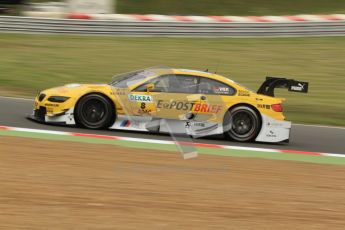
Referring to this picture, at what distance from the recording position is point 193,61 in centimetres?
2000

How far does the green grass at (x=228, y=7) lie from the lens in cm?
2891

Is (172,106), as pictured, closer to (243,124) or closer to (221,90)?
(221,90)

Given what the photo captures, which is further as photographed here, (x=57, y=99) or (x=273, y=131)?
(x=273, y=131)

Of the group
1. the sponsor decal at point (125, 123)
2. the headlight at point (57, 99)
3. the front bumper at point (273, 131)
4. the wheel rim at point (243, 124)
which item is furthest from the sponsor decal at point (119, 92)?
the front bumper at point (273, 131)

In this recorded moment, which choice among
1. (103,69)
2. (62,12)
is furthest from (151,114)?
(62,12)

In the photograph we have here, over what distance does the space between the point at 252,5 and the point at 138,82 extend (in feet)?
66.7

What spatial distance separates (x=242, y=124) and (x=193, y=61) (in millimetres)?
8907

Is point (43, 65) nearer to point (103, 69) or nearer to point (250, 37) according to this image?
point (103, 69)

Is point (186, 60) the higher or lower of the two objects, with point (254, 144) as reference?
higher

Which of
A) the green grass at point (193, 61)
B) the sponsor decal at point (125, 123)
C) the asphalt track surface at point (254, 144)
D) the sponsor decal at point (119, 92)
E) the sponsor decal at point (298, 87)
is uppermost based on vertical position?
the green grass at point (193, 61)

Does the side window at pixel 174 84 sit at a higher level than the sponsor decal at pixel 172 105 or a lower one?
higher

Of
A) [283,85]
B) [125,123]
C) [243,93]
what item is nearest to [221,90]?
[243,93]

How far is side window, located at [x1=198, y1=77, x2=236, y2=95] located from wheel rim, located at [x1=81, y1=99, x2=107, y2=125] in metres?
1.75

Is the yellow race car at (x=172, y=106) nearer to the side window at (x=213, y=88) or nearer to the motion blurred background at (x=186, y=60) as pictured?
the side window at (x=213, y=88)
